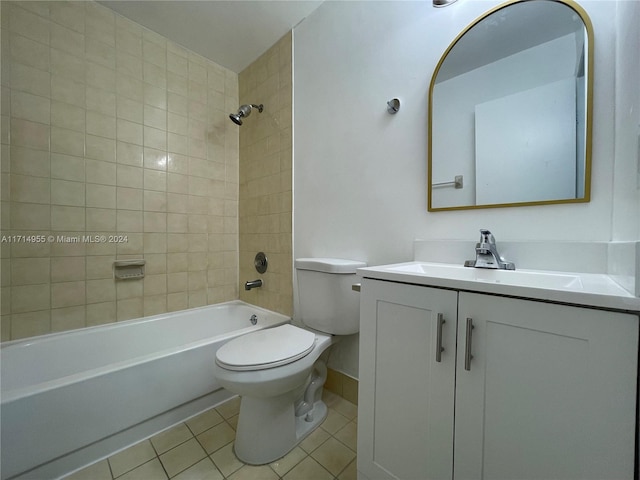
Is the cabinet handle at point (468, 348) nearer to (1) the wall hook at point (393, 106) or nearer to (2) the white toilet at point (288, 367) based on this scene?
(2) the white toilet at point (288, 367)

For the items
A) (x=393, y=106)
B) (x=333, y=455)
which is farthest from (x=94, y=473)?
(x=393, y=106)

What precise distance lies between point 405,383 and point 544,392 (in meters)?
0.32

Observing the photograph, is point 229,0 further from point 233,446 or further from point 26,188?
point 233,446

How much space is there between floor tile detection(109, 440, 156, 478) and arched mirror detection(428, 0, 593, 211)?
164cm

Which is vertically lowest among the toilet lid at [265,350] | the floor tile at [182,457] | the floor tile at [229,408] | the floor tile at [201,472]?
the floor tile at [229,408]

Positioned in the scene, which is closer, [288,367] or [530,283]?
[530,283]

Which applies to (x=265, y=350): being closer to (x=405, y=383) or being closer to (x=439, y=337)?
(x=405, y=383)

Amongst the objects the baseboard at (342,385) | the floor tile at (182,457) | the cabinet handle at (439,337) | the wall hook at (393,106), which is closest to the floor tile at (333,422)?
the baseboard at (342,385)

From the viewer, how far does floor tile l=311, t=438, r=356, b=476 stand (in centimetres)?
103

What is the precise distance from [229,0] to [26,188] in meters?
1.54

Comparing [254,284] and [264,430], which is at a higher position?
[254,284]

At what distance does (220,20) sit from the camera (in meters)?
1.61

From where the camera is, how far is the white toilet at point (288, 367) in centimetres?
97

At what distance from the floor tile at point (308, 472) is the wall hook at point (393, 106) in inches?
63.0
